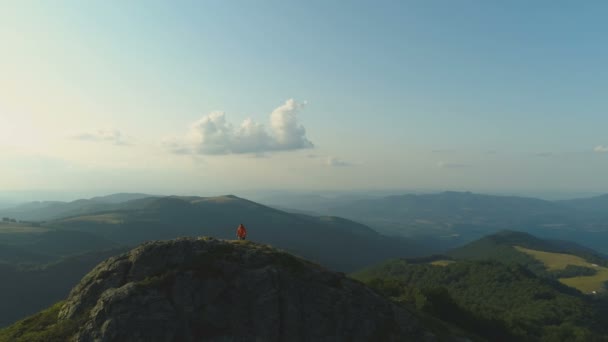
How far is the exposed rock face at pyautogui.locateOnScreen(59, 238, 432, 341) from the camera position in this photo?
26.4 metres

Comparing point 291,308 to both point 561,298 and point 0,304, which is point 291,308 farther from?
point 0,304

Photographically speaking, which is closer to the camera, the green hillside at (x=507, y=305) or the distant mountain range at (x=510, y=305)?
the distant mountain range at (x=510, y=305)

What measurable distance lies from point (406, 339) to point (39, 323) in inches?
1296

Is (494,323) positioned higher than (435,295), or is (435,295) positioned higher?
(435,295)

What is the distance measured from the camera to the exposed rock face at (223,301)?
1040 inches

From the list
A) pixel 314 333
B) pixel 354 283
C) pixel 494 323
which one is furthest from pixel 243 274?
pixel 494 323

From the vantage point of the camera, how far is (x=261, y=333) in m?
28.3

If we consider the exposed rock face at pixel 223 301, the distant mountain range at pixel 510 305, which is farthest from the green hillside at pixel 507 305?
the exposed rock face at pixel 223 301

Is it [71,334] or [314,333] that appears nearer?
[71,334]

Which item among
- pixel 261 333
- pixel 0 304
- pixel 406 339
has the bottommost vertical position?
pixel 0 304

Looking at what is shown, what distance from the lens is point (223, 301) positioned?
29078mm

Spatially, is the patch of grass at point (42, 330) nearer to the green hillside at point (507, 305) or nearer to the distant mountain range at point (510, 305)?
the distant mountain range at point (510, 305)

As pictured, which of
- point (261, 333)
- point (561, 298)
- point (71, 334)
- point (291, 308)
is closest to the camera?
point (71, 334)

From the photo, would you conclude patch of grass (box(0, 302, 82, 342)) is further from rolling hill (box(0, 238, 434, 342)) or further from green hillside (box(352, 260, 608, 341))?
green hillside (box(352, 260, 608, 341))
